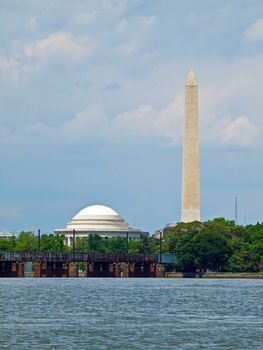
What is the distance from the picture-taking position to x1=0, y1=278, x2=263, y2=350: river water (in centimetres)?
7150

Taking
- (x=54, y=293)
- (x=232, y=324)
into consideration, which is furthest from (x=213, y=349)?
(x=54, y=293)

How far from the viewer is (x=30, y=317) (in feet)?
297

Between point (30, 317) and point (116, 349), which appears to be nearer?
point (116, 349)

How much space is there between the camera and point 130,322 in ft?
282

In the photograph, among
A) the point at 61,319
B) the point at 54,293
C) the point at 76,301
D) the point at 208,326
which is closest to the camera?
the point at 208,326

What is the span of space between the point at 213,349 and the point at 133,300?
49.7m

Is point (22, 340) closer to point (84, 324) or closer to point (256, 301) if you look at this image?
point (84, 324)

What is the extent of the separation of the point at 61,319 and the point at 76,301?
28099mm

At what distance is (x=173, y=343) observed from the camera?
7138 centimetres

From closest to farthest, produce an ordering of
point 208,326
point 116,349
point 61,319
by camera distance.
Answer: point 116,349, point 208,326, point 61,319

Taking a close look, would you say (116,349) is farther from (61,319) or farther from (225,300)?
(225,300)

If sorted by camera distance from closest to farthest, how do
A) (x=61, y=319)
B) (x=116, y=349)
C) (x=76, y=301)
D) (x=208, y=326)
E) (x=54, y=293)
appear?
(x=116, y=349)
(x=208, y=326)
(x=61, y=319)
(x=76, y=301)
(x=54, y=293)

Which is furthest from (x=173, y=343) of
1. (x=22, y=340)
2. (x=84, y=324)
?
(x=84, y=324)

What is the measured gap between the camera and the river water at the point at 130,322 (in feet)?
235
